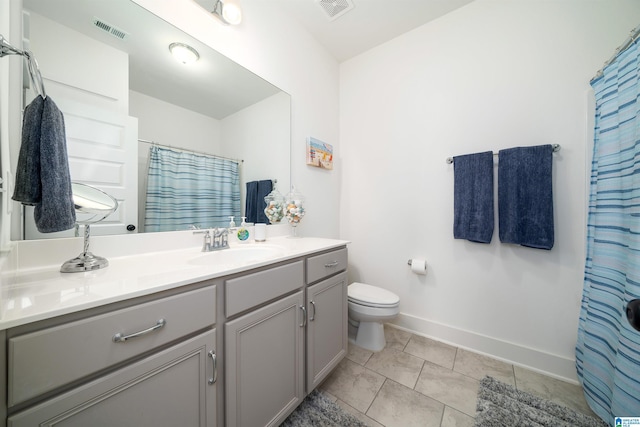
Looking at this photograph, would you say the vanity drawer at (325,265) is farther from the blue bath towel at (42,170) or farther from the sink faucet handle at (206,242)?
the blue bath towel at (42,170)

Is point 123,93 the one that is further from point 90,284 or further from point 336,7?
point 336,7

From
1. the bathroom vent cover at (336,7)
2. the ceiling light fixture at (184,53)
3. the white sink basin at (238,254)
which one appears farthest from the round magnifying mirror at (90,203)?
the bathroom vent cover at (336,7)

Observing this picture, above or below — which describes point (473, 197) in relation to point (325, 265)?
above

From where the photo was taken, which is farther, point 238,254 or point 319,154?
point 319,154

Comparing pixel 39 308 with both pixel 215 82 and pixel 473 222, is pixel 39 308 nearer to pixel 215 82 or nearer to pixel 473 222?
pixel 215 82

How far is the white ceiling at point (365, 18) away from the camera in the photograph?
164 cm

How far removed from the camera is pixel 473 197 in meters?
1.60

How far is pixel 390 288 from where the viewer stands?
2.03m

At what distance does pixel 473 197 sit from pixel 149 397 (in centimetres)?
202

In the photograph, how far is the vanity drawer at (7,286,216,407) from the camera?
0.45 metres

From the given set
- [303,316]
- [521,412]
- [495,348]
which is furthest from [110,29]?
[495,348]

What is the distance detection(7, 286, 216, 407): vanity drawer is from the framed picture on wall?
1.45m

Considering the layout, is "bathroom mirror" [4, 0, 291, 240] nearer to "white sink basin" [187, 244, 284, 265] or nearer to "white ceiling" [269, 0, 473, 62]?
"white sink basin" [187, 244, 284, 265]

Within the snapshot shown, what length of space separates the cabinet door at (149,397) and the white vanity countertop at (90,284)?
20 cm
